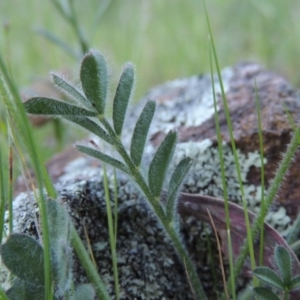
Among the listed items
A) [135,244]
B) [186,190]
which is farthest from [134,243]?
[186,190]

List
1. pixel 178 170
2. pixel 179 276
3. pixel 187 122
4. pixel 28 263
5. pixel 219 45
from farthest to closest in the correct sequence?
pixel 219 45 < pixel 187 122 < pixel 179 276 < pixel 178 170 < pixel 28 263

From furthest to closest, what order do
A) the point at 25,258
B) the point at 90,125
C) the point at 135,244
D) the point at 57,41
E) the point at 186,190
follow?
the point at 57,41
the point at 186,190
the point at 135,244
the point at 90,125
the point at 25,258

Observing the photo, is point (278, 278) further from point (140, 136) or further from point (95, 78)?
point (95, 78)

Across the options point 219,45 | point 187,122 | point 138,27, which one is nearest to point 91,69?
point 187,122

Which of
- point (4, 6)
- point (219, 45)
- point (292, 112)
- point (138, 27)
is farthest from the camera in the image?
point (4, 6)

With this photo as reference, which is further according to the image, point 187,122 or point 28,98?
point 187,122

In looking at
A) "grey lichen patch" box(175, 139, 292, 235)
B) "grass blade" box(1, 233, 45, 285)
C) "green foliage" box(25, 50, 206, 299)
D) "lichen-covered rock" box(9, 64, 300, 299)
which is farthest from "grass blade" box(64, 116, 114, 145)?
"grey lichen patch" box(175, 139, 292, 235)

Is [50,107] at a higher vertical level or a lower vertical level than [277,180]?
higher

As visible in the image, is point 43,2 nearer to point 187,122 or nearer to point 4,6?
point 4,6
